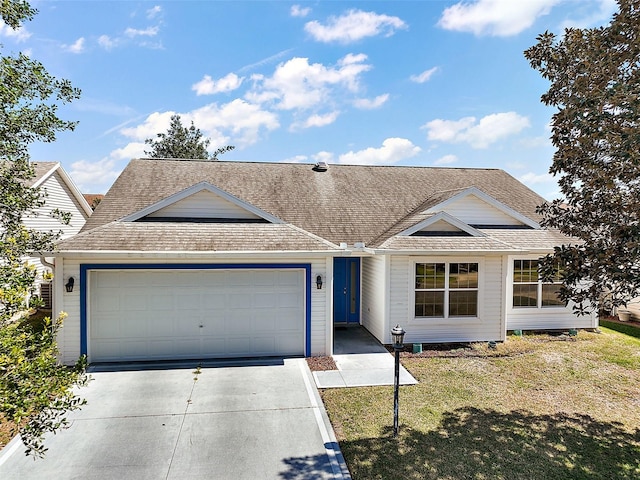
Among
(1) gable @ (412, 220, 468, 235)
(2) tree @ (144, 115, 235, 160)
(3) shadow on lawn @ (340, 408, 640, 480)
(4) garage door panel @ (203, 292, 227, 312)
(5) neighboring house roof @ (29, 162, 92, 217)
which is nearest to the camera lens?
(3) shadow on lawn @ (340, 408, 640, 480)

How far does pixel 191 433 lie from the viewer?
621 cm

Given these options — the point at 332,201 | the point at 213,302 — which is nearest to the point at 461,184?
the point at 332,201

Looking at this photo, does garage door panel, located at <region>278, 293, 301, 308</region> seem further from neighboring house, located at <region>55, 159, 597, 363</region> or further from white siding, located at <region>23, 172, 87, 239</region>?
white siding, located at <region>23, 172, 87, 239</region>

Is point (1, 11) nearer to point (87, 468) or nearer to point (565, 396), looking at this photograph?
point (87, 468)

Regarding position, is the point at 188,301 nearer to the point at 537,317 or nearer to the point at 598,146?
the point at 598,146

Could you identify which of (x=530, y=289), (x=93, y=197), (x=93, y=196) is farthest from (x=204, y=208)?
(x=93, y=196)

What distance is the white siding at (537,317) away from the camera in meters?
12.6

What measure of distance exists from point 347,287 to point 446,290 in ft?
12.1

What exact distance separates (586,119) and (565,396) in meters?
5.68

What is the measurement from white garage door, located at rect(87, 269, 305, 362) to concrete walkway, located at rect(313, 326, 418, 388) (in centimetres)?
138

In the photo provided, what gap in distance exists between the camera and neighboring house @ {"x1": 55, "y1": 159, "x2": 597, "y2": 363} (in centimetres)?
944

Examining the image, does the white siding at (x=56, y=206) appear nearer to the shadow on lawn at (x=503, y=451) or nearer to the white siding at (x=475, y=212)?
the white siding at (x=475, y=212)

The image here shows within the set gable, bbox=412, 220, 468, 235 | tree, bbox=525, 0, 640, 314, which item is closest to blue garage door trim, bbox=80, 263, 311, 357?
gable, bbox=412, 220, 468, 235

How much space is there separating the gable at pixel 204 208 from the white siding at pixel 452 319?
4.20 metres
